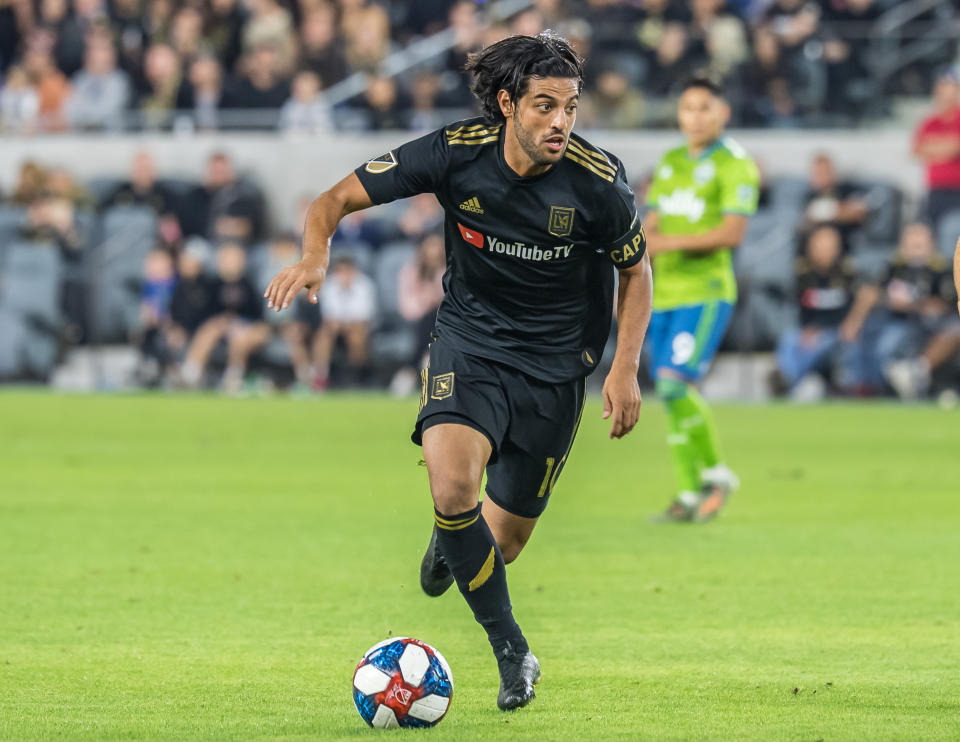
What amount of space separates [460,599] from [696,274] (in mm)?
3427

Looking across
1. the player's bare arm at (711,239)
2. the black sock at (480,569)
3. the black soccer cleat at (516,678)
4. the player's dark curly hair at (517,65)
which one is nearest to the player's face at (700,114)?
the player's bare arm at (711,239)

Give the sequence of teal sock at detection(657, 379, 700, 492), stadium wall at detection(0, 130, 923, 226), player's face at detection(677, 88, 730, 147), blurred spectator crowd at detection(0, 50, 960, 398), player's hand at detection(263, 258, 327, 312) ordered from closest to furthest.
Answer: player's hand at detection(263, 258, 327, 312) < player's face at detection(677, 88, 730, 147) < teal sock at detection(657, 379, 700, 492) < blurred spectator crowd at detection(0, 50, 960, 398) < stadium wall at detection(0, 130, 923, 226)

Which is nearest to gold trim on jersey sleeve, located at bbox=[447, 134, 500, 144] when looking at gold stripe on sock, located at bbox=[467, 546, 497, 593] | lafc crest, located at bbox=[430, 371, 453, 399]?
A: lafc crest, located at bbox=[430, 371, 453, 399]

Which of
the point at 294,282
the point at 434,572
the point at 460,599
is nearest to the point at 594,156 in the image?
the point at 294,282

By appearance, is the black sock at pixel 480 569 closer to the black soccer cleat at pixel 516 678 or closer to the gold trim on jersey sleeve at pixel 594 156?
the black soccer cleat at pixel 516 678

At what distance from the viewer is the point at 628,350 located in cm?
596

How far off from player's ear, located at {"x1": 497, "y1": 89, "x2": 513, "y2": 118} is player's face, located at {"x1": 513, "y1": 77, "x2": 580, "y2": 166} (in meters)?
0.11

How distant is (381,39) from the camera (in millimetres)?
23344

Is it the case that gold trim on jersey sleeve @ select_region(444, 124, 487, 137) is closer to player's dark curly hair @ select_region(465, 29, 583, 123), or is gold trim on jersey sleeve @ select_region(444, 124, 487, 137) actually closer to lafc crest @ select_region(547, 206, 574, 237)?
player's dark curly hair @ select_region(465, 29, 583, 123)

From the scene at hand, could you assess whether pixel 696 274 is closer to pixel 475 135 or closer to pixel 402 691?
pixel 475 135

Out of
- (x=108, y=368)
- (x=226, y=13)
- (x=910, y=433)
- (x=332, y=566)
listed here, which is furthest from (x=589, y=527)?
(x=226, y=13)

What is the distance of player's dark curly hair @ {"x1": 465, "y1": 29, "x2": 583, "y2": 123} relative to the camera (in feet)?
18.9

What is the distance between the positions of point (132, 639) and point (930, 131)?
1496 centimetres

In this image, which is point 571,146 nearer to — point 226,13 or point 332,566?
point 332,566
